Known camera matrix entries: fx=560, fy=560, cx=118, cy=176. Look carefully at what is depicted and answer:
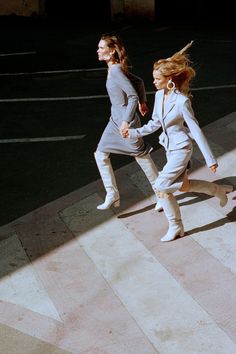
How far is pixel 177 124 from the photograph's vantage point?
5.38m

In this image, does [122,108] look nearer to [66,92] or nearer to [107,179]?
[107,179]

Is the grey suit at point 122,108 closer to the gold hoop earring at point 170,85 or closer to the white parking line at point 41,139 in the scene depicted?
the gold hoop earring at point 170,85

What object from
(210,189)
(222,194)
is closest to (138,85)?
(210,189)

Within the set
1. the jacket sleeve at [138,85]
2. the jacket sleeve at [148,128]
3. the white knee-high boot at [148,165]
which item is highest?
the jacket sleeve at [138,85]

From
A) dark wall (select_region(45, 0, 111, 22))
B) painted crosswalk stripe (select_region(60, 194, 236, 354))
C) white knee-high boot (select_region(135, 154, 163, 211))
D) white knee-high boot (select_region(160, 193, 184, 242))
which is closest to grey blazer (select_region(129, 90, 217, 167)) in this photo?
white knee-high boot (select_region(160, 193, 184, 242))

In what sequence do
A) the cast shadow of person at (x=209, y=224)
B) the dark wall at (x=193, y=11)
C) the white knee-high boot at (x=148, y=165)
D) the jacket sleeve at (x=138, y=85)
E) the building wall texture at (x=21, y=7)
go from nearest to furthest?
the jacket sleeve at (x=138, y=85)
the cast shadow of person at (x=209, y=224)
the white knee-high boot at (x=148, y=165)
the dark wall at (x=193, y=11)
the building wall texture at (x=21, y=7)

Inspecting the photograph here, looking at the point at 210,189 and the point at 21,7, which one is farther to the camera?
the point at 21,7

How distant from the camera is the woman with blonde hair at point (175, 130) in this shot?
205 inches

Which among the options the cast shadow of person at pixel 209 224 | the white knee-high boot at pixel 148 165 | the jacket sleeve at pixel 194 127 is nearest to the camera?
the jacket sleeve at pixel 194 127

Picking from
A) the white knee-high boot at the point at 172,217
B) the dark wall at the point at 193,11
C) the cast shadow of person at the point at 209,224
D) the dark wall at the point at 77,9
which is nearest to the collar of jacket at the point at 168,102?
the white knee-high boot at the point at 172,217

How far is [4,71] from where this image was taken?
42.6ft

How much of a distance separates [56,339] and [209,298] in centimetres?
139

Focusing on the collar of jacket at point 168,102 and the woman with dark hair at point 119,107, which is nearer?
the collar of jacket at point 168,102

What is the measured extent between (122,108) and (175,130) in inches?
30.6
